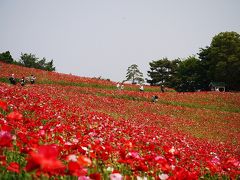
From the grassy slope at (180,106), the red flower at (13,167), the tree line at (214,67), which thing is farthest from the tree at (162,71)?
the red flower at (13,167)

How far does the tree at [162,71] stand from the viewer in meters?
79.8

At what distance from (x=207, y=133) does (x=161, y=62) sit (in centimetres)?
5952

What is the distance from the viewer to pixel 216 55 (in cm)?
5906

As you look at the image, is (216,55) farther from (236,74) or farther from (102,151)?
(102,151)

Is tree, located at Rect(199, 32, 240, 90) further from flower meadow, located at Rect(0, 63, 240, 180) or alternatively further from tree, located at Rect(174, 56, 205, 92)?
flower meadow, located at Rect(0, 63, 240, 180)

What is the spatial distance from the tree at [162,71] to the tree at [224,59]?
48.3 ft

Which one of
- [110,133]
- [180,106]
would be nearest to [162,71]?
[180,106]

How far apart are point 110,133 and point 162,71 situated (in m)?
73.6

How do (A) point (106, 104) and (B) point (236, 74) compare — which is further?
(B) point (236, 74)

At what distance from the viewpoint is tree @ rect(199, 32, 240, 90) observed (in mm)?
55125

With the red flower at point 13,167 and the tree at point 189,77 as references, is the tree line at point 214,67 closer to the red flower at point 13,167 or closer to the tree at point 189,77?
the tree at point 189,77

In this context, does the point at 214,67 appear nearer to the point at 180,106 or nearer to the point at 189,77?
the point at 189,77

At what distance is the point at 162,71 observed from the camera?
266 ft

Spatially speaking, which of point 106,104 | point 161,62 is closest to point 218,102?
point 106,104
